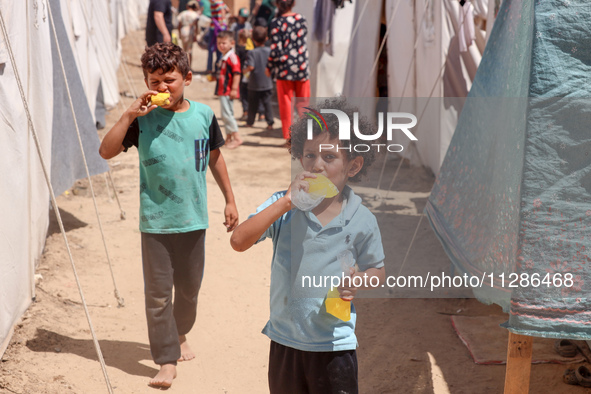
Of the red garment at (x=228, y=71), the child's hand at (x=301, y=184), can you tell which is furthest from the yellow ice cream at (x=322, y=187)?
the red garment at (x=228, y=71)

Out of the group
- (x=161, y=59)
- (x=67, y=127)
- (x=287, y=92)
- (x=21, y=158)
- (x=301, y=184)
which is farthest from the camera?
(x=287, y=92)

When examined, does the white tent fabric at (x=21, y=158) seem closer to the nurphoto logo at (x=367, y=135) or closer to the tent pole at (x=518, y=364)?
the nurphoto logo at (x=367, y=135)

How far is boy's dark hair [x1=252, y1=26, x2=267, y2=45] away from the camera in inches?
350

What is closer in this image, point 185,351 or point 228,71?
point 185,351

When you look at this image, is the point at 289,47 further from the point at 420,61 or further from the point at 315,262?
the point at 315,262

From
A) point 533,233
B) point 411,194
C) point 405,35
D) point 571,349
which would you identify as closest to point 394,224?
point 533,233

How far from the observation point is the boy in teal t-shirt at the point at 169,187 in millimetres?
2816

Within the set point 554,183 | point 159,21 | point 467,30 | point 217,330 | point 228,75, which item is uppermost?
point 467,30

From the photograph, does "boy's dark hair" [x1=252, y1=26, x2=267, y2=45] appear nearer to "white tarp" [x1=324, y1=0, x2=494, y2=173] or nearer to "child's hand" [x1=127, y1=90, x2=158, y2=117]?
"white tarp" [x1=324, y1=0, x2=494, y2=173]

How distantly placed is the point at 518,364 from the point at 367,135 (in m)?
1.15

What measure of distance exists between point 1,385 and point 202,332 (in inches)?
45.6

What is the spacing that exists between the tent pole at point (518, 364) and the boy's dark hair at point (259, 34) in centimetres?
725

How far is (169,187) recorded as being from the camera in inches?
112

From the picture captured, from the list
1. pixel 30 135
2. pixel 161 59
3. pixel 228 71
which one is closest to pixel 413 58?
pixel 228 71
